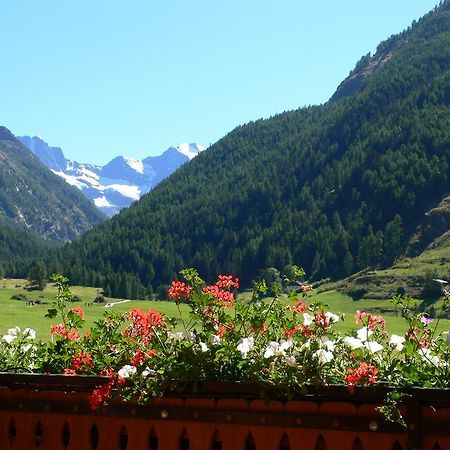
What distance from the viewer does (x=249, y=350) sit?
5.82m

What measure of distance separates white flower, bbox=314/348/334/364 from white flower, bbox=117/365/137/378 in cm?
158

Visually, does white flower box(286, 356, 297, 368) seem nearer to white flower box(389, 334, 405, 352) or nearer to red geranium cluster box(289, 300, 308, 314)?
red geranium cluster box(289, 300, 308, 314)

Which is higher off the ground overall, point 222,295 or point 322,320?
point 222,295

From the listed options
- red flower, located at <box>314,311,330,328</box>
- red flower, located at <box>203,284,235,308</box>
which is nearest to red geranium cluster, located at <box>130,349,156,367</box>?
red flower, located at <box>203,284,235,308</box>

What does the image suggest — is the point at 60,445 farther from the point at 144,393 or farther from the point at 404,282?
the point at 404,282

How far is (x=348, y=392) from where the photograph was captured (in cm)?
522

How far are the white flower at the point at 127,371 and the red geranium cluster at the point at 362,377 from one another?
1849 millimetres

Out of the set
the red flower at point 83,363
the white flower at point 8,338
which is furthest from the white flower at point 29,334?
Answer: the red flower at point 83,363

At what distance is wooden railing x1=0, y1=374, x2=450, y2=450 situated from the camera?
201 inches

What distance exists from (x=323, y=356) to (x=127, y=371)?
1.68 meters

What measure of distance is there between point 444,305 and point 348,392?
1.02 meters

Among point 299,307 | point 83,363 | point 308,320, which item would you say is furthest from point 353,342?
point 83,363

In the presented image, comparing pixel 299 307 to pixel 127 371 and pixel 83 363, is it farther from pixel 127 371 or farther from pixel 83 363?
pixel 83 363

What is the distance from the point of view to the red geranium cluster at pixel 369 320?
6023 mm
